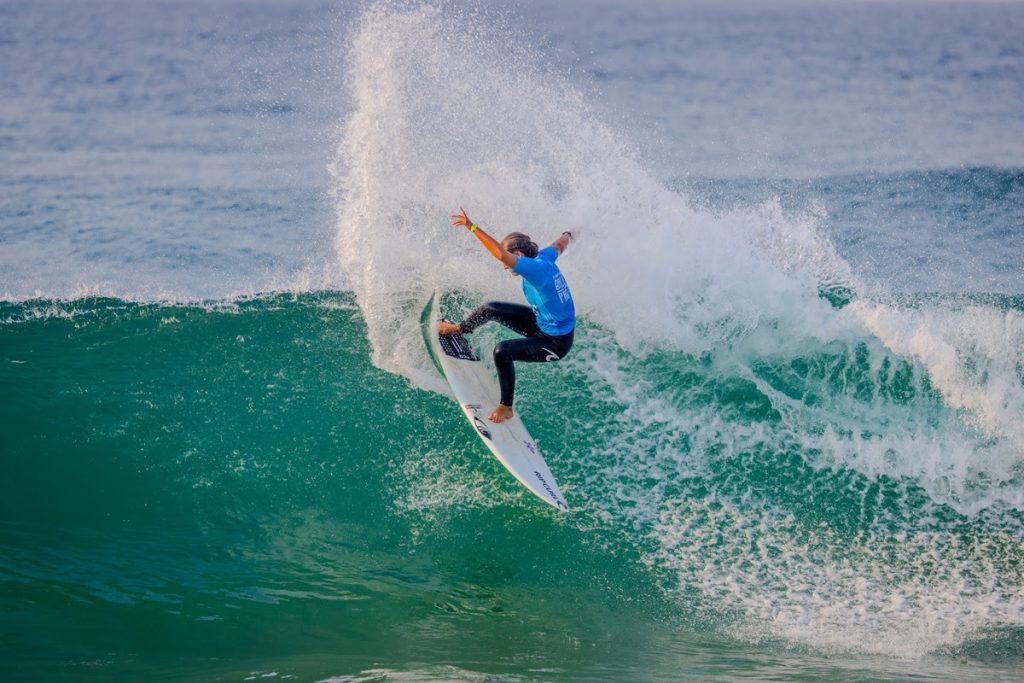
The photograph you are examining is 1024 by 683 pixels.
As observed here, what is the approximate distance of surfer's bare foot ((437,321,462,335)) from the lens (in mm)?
9586

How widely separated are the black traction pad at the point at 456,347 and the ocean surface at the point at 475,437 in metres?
0.41

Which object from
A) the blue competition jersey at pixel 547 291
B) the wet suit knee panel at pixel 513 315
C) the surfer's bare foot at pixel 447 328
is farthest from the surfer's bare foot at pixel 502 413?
the surfer's bare foot at pixel 447 328

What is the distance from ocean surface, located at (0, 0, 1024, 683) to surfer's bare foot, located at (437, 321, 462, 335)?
55 cm

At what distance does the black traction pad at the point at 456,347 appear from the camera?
966cm

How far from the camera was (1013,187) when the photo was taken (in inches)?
690

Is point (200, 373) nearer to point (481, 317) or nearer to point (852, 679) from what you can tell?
point (481, 317)

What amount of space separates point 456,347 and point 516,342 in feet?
3.80

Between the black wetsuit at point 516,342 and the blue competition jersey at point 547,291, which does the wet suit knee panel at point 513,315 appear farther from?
the blue competition jersey at point 547,291

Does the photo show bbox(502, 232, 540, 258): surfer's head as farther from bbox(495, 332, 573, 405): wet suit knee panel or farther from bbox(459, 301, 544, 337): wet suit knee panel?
bbox(495, 332, 573, 405): wet suit knee panel

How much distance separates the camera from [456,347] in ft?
32.0

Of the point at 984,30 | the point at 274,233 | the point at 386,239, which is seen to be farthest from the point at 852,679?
the point at 984,30

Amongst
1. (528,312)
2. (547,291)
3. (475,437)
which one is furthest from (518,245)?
(475,437)

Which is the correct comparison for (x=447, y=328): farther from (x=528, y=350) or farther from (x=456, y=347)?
(x=528, y=350)

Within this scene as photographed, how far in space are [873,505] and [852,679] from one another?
2.37 metres
